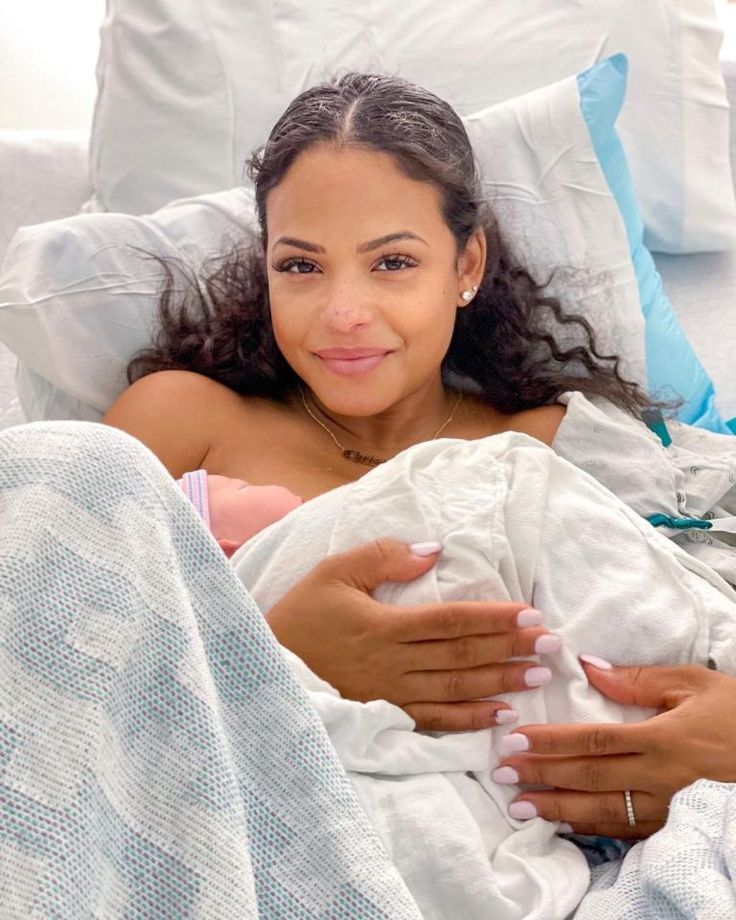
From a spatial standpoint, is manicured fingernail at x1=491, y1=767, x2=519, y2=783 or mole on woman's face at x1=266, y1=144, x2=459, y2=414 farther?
mole on woman's face at x1=266, y1=144, x2=459, y2=414

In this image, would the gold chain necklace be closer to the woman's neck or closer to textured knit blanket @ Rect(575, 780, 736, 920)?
the woman's neck

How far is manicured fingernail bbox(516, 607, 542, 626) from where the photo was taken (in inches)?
40.3

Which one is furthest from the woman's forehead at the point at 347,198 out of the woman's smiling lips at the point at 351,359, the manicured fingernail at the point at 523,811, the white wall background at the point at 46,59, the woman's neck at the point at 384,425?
the white wall background at the point at 46,59

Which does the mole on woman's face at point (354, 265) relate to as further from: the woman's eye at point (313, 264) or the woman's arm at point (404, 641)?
the woman's arm at point (404, 641)

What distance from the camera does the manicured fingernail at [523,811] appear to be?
3.25 ft

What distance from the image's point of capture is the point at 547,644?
1024 mm

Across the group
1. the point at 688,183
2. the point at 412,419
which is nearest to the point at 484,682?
the point at 412,419

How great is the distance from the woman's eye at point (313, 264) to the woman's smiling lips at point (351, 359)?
0.09 metres

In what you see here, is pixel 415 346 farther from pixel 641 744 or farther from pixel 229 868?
pixel 229 868

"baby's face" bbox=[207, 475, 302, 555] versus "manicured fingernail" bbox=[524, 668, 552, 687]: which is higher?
"manicured fingernail" bbox=[524, 668, 552, 687]

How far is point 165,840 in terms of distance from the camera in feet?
2.35

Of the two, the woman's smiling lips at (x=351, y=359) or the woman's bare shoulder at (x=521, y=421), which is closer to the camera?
the woman's smiling lips at (x=351, y=359)

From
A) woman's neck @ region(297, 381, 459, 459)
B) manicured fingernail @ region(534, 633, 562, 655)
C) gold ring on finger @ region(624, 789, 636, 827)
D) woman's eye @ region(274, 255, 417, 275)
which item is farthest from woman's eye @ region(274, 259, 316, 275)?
gold ring on finger @ region(624, 789, 636, 827)

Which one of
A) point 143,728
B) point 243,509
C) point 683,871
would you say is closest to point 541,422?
point 243,509
